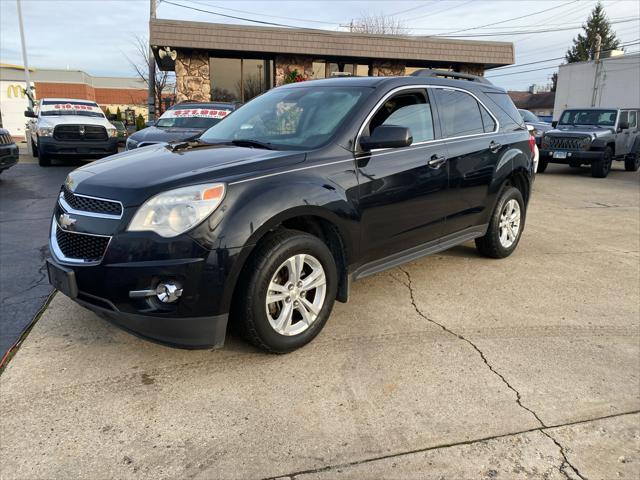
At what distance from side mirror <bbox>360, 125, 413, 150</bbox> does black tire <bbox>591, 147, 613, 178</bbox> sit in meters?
12.1

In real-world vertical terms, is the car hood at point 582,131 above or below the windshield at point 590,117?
below

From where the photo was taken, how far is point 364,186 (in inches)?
137

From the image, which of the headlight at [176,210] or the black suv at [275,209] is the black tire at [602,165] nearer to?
the black suv at [275,209]

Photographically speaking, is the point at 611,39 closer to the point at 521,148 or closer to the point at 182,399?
the point at 521,148

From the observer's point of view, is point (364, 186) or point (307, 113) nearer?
point (364, 186)

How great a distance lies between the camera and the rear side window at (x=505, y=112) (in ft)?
16.6

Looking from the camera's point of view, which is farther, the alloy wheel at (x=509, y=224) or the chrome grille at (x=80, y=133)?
the chrome grille at (x=80, y=133)

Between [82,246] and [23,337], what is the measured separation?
1.07m

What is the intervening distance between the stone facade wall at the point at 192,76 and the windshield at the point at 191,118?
6.59 meters

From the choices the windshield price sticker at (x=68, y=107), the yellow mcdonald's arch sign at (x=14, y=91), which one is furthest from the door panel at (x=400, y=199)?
the yellow mcdonald's arch sign at (x=14, y=91)

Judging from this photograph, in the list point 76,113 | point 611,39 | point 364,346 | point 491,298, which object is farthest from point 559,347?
point 611,39

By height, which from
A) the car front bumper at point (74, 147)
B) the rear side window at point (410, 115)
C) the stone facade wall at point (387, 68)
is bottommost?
the car front bumper at point (74, 147)

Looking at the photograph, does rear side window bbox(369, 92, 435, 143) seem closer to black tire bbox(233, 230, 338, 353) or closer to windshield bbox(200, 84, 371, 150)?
windshield bbox(200, 84, 371, 150)

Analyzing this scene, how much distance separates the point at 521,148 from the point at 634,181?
1012 centimetres
